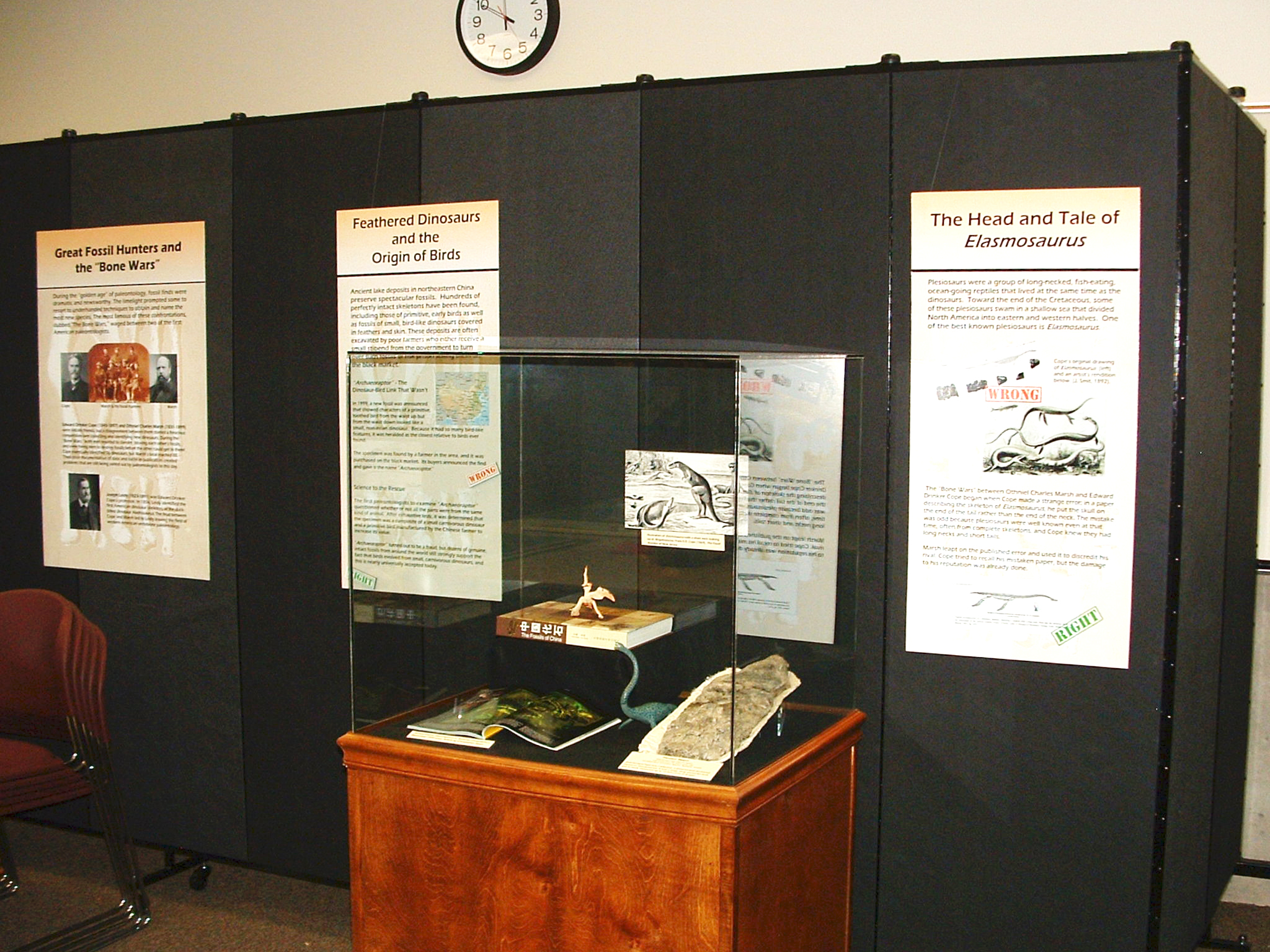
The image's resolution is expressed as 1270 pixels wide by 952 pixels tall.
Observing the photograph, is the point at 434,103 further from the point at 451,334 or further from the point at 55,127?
the point at 55,127

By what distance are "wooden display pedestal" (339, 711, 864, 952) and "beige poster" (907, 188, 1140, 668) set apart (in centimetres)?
52

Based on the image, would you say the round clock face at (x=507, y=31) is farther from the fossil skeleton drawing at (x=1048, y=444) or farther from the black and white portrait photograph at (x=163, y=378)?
the fossil skeleton drawing at (x=1048, y=444)

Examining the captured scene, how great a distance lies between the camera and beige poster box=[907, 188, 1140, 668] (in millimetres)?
2545

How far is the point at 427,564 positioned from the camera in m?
2.47

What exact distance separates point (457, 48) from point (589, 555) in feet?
7.54

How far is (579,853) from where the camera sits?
2170 mm

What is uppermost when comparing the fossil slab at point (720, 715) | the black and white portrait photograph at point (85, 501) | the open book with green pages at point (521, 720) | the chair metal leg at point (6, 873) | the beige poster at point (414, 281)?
the beige poster at point (414, 281)

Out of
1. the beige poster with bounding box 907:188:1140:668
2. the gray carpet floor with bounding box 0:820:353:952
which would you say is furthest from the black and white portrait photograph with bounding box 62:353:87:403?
the beige poster with bounding box 907:188:1140:668

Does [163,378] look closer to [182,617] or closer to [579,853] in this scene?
[182,617]

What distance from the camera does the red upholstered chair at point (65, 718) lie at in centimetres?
304

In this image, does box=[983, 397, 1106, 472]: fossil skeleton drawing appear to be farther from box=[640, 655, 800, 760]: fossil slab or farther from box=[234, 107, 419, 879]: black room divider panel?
box=[234, 107, 419, 879]: black room divider panel

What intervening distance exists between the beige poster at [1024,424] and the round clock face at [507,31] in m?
1.68

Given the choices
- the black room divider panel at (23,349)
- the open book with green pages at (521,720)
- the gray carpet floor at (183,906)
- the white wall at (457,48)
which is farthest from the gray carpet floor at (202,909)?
the white wall at (457,48)

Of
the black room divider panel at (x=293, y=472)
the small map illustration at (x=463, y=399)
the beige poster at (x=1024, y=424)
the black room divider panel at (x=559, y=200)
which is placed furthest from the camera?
the black room divider panel at (x=293, y=472)
